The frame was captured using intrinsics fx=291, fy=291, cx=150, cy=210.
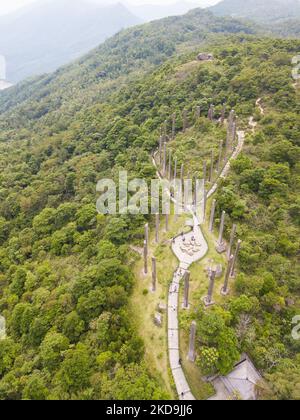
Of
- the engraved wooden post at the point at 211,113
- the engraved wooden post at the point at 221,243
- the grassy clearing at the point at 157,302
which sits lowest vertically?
the grassy clearing at the point at 157,302

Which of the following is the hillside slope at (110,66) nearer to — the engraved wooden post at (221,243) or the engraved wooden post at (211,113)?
the engraved wooden post at (211,113)

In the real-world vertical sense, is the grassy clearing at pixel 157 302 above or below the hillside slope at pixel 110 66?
below

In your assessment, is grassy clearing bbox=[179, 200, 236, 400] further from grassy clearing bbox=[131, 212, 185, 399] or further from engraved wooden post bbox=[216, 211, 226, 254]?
grassy clearing bbox=[131, 212, 185, 399]

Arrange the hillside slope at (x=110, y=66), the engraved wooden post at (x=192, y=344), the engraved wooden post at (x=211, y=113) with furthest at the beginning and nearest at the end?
the hillside slope at (x=110, y=66) → the engraved wooden post at (x=211, y=113) → the engraved wooden post at (x=192, y=344)

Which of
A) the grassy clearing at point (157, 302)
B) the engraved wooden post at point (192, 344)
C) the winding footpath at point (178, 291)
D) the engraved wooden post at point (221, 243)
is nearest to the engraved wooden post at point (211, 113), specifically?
the winding footpath at point (178, 291)

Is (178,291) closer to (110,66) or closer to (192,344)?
(192,344)

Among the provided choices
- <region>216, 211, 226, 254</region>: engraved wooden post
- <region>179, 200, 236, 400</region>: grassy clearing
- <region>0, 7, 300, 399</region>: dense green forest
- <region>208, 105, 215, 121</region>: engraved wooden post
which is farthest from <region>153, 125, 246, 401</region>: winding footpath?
<region>208, 105, 215, 121</region>: engraved wooden post

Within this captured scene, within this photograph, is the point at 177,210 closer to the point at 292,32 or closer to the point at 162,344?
the point at 162,344
